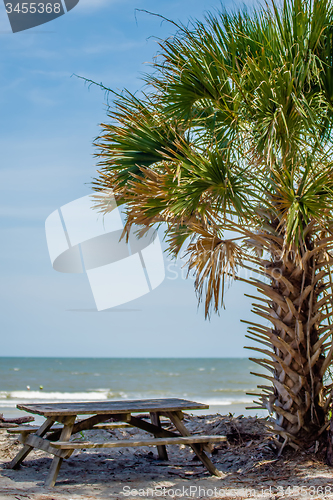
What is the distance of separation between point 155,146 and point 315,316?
2561 mm

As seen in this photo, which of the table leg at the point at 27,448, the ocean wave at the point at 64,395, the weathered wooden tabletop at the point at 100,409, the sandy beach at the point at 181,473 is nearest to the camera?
the sandy beach at the point at 181,473

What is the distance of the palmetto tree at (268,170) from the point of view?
4125 millimetres

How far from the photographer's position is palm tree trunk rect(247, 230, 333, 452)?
4.38 metres

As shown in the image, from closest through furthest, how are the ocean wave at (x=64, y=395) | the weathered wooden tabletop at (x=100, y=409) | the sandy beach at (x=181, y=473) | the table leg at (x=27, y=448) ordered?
the sandy beach at (x=181, y=473), the weathered wooden tabletop at (x=100, y=409), the table leg at (x=27, y=448), the ocean wave at (x=64, y=395)

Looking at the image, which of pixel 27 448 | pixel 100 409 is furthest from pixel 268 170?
pixel 27 448

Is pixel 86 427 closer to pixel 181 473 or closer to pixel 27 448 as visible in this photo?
pixel 27 448

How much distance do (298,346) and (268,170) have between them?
182 cm

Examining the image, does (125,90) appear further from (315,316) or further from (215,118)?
(315,316)

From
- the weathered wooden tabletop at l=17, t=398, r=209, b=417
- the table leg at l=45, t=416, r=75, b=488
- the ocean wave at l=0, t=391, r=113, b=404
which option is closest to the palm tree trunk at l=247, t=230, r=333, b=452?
the weathered wooden tabletop at l=17, t=398, r=209, b=417

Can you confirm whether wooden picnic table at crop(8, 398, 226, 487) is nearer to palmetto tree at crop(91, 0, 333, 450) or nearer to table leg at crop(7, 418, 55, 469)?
table leg at crop(7, 418, 55, 469)

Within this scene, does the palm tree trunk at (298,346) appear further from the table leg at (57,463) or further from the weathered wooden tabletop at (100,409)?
the table leg at (57,463)

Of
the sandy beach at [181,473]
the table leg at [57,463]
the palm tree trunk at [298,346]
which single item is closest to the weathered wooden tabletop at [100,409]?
the table leg at [57,463]

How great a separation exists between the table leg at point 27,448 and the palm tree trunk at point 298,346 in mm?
2281

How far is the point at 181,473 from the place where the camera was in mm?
4445
